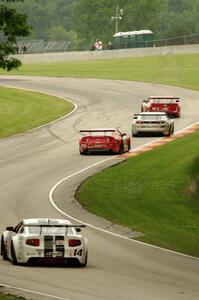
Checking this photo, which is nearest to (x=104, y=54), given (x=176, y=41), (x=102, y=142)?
(x=176, y=41)

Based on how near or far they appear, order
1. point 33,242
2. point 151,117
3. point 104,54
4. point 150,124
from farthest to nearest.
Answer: point 104,54 < point 150,124 < point 151,117 < point 33,242

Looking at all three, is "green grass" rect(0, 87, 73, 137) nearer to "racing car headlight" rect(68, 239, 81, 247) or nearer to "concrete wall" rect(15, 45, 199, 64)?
"concrete wall" rect(15, 45, 199, 64)

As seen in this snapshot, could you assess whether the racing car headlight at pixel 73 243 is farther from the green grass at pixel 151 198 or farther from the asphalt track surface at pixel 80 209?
the green grass at pixel 151 198

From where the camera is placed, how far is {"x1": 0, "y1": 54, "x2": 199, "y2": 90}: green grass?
106 m

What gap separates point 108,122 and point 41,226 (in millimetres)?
47642

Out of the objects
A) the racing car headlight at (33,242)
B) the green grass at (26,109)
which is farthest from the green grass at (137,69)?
the racing car headlight at (33,242)

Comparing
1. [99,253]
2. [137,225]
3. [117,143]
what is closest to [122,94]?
[117,143]

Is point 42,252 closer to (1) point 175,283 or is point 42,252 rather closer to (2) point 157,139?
(1) point 175,283

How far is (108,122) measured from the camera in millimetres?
73125

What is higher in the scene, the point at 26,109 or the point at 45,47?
the point at 26,109

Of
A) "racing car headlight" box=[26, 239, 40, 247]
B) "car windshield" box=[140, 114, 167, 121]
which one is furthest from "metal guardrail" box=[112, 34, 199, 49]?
"racing car headlight" box=[26, 239, 40, 247]

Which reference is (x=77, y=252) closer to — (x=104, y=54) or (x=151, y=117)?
(x=151, y=117)

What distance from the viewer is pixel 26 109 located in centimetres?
8256

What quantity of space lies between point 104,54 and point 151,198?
319ft
